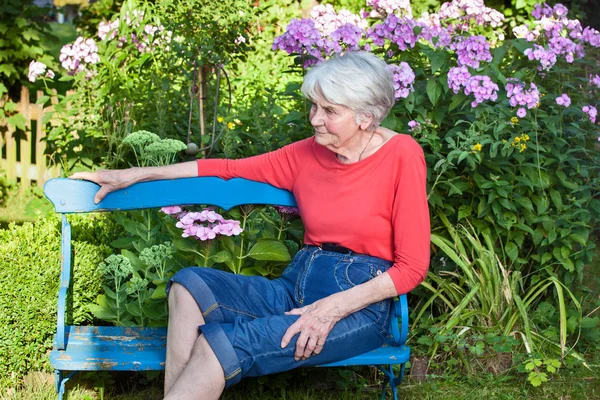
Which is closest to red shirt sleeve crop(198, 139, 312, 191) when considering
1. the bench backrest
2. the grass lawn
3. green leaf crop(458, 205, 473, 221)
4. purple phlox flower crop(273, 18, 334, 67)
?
the bench backrest

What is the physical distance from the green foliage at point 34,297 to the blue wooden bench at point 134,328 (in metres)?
0.26

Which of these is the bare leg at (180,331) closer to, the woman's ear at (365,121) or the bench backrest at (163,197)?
the bench backrest at (163,197)

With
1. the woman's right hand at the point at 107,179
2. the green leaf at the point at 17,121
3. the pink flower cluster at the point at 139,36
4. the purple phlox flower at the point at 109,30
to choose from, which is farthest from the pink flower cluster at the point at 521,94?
the green leaf at the point at 17,121

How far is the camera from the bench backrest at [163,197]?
3.00 metres

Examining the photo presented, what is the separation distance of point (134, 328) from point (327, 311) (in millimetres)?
857

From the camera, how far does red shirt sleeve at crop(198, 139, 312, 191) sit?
10.4ft

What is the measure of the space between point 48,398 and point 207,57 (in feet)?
6.77

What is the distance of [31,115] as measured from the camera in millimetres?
6699

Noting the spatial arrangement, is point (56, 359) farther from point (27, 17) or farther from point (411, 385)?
point (27, 17)

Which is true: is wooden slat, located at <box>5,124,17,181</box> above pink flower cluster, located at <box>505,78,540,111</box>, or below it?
below

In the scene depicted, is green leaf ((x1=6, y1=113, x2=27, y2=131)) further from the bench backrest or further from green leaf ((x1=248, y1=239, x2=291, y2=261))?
green leaf ((x1=248, y1=239, x2=291, y2=261))

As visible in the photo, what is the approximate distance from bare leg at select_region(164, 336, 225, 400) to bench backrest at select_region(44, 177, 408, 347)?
1.99 feet

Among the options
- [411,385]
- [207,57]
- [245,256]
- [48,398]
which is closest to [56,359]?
[48,398]

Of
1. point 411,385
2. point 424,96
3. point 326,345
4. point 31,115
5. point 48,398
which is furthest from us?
point 31,115
